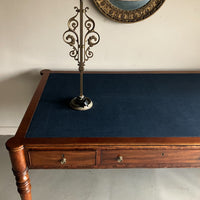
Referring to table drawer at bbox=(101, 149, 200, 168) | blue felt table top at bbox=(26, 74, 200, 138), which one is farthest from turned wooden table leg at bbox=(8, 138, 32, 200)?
table drawer at bbox=(101, 149, 200, 168)

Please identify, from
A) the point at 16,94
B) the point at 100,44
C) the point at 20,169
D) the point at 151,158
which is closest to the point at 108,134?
the point at 151,158

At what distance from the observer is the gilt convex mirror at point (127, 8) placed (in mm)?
1719

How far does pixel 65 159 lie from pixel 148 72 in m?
1.04

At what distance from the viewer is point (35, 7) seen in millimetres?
1752

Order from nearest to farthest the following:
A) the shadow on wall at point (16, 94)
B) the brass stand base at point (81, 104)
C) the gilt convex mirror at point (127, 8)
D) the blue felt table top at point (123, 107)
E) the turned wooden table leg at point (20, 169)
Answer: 1. the turned wooden table leg at point (20, 169)
2. the blue felt table top at point (123, 107)
3. the brass stand base at point (81, 104)
4. the gilt convex mirror at point (127, 8)
5. the shadow on wall at point (16, 94)

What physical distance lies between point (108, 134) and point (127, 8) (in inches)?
38.2

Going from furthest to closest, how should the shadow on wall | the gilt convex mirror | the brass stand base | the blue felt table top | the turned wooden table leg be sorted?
the shadow on wall → the gilt convex mirror → the brass stand base → the blue felt table top → the turned wooden table leg

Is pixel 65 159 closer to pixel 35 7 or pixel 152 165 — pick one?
pixel 152 165

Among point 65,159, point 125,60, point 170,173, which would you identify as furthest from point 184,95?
point 65,159

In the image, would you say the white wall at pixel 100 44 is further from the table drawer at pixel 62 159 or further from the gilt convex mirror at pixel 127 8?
the table drawer at pixel 62 159

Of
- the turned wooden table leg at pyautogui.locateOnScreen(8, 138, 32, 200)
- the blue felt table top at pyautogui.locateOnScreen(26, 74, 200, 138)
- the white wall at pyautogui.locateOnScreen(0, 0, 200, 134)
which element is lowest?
the turned wooden table leg at pyautogui.locateOnScreen(8, 138, 32, 200)

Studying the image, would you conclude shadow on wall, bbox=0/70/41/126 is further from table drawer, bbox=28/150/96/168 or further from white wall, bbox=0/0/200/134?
table drawer, bbox=28/150/96/168

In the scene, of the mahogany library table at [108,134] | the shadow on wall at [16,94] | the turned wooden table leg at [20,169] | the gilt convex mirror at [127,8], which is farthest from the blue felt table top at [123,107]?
the gilt convex mirror at [127,8]

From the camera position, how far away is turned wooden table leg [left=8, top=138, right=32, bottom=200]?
119 centimetres
